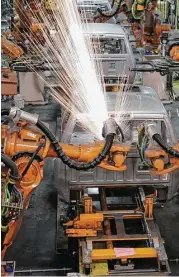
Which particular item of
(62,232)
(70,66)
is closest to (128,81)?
(70,66)

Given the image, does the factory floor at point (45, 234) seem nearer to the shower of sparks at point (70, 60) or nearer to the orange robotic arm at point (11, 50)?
the shower of sparks at point (70, 60)

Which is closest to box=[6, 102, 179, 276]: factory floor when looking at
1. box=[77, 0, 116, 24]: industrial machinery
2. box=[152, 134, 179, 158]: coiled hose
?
box=[152, 134, 179, 158]: coiled hose

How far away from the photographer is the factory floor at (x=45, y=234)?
6605 mm

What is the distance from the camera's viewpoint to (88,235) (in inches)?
253

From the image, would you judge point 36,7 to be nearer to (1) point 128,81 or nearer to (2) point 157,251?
(1) point 128,81

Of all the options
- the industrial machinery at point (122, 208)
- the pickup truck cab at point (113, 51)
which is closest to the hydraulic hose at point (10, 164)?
the industrial machinery at point (122, 208)

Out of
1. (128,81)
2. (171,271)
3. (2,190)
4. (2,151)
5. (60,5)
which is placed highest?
(60,5)

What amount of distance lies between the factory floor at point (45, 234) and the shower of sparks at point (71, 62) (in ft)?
4.47

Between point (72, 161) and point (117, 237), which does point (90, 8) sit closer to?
point (117, 237)

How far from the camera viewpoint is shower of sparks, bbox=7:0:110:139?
306 inches

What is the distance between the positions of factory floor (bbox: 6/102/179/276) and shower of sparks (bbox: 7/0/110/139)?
4.47 feet

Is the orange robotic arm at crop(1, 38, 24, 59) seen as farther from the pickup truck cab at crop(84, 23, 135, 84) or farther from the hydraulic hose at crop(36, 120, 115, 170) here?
the hydraulic hose at crop(36, 120, 115, 170)

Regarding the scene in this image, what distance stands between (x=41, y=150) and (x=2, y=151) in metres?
0.36

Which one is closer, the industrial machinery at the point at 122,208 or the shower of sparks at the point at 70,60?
the industrial machinery at the point at 122,208
